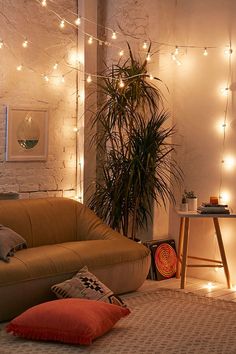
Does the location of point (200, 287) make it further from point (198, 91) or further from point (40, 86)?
point (40, 86)

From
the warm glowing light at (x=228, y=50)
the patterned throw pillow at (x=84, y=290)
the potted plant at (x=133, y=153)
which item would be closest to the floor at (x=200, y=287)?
the potted plant at (x=133, y=153)

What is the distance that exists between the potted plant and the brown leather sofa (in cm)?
34

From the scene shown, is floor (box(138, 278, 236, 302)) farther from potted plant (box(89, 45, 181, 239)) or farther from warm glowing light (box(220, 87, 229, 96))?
warm glowing light (box(220, 87, 229, 96))

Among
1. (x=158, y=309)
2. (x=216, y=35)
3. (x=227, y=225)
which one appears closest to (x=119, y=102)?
(x=216, y=35)

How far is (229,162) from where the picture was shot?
5781mm

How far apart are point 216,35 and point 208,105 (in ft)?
2.09

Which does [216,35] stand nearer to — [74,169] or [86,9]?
[86,9]

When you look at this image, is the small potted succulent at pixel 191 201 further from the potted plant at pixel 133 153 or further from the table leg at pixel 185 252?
the potted plant at pixel 133 153

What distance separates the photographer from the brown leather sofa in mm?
4457

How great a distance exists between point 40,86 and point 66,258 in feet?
6.79

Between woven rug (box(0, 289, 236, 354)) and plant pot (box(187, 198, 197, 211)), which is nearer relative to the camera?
woven rug (box(0, 289, 236, 354))

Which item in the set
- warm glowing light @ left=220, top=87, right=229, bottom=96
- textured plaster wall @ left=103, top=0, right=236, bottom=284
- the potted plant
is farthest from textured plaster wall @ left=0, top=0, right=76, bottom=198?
warm glowing light @ left=220, top=87, right=229, bottom=96

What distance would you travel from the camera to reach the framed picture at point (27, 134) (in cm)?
594

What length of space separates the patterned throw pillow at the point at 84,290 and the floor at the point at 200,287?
1.02 meters
